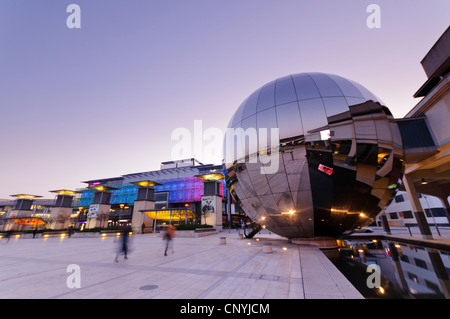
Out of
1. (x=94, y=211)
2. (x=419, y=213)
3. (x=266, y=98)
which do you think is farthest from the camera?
(x=94, y=211)

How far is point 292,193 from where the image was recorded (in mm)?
9391

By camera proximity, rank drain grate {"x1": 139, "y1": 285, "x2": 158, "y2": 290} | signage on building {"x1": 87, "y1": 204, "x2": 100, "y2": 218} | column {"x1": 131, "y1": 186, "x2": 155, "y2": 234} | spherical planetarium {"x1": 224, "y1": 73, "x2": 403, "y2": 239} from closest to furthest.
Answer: drain grate {"x1": 139, "y1": 285, "x2": 158, "y2": 290}, spherical planetarium {"x1": 224, "y1": 73, "x2": 403, "y2": 239}, column {"x1": 131, "y1": 186, "x2": 155, "y2": 234}, signage on building {"x1": 87, "y1": 204, "x2": 100, "y2": 218}

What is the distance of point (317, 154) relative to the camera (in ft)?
27.3

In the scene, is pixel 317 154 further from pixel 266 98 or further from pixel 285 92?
pixel 266 98

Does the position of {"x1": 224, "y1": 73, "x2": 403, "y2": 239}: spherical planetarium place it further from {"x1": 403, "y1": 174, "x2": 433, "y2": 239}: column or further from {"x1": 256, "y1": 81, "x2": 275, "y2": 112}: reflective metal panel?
{"x1": 403, "y1": 174, "x2": 433, "y2": 239}: column

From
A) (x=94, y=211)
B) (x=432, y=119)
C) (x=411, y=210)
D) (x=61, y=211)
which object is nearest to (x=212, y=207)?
(x=94, y=211)

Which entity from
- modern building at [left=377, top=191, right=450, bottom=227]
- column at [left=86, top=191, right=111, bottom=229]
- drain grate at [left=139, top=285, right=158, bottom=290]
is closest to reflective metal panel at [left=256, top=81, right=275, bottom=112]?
drain grate at [left=139, top=285, right=158, bottom=290]

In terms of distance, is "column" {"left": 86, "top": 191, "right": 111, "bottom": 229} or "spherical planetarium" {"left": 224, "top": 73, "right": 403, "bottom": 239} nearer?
"spherical planetarium" {"left": 224, "top": 73, "right": 403, "bottom": 239}

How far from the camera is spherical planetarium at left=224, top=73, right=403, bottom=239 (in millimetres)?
8164

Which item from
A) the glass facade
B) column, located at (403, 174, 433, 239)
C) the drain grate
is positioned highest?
the glass facade

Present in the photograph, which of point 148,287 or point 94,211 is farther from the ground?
point 94,211
